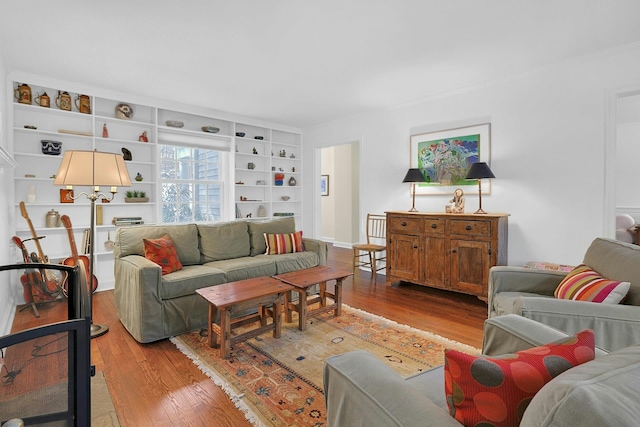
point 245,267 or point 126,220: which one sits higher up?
point 126,220

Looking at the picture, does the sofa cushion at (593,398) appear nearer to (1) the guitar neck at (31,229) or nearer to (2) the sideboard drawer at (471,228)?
(2) the sideboard drawer at (471,228)

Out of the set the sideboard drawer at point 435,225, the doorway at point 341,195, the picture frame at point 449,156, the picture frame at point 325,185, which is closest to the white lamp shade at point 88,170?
the sideboard drawer at point 435,225

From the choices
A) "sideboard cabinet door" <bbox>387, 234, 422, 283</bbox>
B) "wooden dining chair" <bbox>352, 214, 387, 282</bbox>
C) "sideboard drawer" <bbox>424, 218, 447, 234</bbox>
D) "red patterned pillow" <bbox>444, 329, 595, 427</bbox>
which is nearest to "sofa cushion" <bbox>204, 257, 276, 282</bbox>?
"sideboard cabinet door" <bbox>387, 234, 422, 283</bbox>

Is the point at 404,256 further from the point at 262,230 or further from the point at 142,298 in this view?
the point at 142,298

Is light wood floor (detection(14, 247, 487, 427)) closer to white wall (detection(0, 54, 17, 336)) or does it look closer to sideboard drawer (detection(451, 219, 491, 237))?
white wall (detection(0, 54, 17, 336))

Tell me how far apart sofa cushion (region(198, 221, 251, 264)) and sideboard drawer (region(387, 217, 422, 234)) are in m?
1.87

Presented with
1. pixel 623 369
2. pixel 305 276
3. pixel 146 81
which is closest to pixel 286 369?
pixel 305 276

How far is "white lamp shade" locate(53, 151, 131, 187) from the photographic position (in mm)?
2568

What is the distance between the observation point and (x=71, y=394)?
0.93m

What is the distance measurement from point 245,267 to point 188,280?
602 millimetres

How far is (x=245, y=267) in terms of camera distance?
11.0 ft

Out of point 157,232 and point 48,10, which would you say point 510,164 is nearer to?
point 157,232

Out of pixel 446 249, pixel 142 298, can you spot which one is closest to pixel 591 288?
pixel 446 249

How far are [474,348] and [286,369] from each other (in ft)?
4.74
